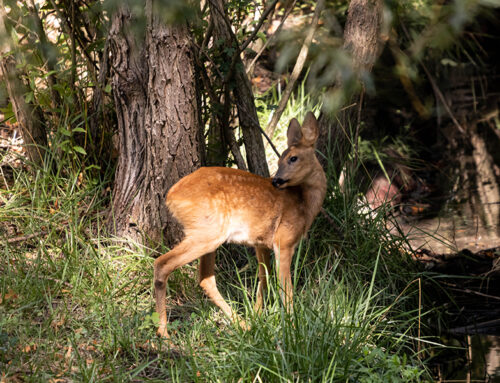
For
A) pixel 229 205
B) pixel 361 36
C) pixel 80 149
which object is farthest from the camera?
pixel 361 36

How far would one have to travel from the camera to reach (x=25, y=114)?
21.0ft

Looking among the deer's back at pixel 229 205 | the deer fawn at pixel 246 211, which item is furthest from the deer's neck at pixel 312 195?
the deer's back at pixel 229 205

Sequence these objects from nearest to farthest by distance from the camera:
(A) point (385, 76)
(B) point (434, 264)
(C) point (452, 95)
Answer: (B) point (434, 264) < (A) point (385, 76) < (C) point (452, 95)

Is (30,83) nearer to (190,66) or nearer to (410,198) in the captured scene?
(190,66)

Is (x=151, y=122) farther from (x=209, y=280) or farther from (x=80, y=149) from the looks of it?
(x=209, y=280)

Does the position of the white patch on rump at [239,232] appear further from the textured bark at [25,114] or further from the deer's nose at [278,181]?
the textured bark at [25,114]

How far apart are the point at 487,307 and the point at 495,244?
4.89ft

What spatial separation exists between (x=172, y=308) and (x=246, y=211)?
1.05 m

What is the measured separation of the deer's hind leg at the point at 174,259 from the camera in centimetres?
483

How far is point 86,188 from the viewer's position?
20.9 ft

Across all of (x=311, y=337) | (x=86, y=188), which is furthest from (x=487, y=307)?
(x=86, y=188)

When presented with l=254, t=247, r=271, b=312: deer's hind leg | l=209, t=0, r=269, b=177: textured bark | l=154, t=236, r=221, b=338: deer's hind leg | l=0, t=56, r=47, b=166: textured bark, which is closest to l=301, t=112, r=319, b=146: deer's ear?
l=209, t=0, r=269, b=177: textured bark

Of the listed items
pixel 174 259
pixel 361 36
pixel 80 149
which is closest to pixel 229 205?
pixel 174 259

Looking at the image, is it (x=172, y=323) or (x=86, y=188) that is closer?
(x=172, y=323)
